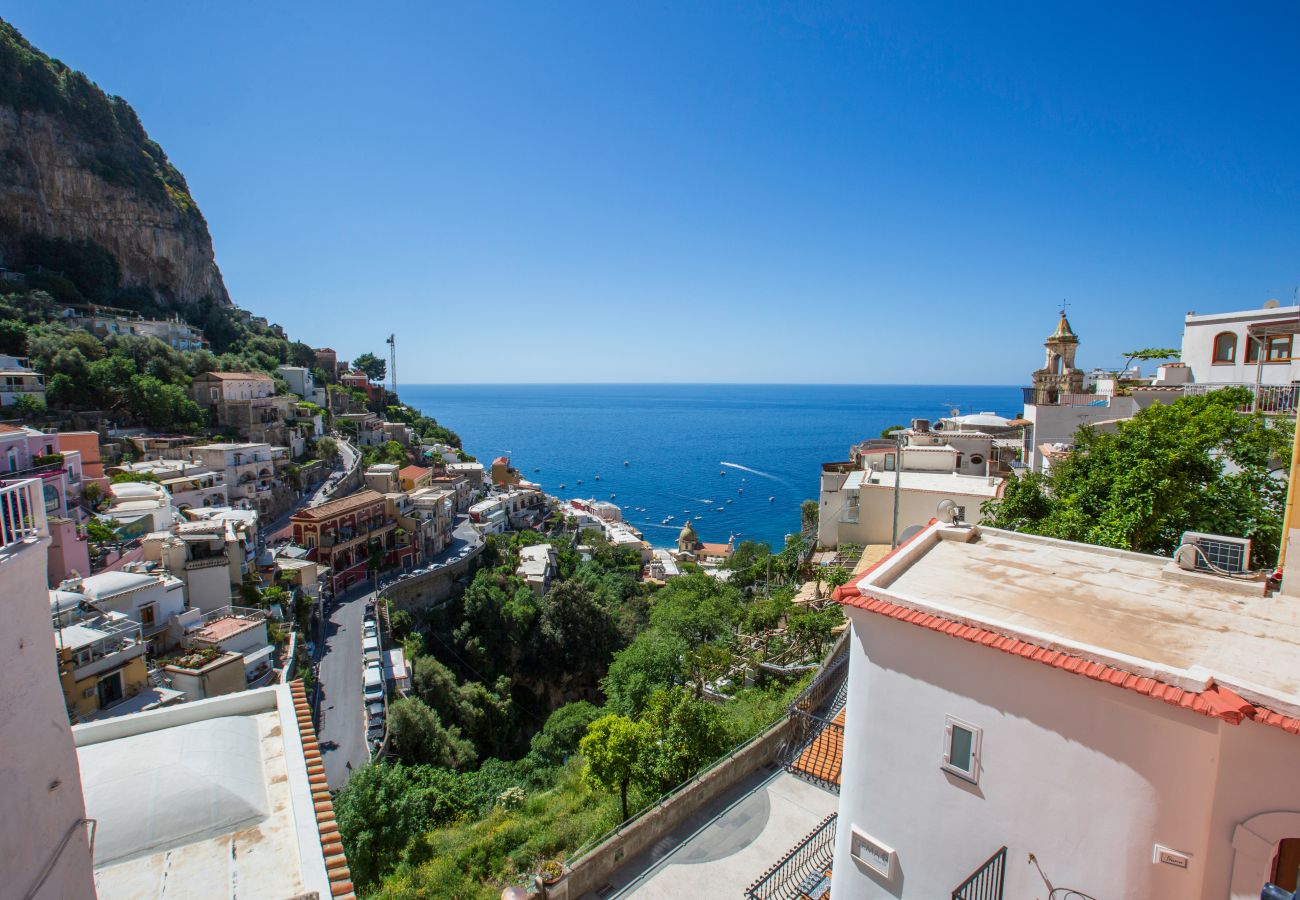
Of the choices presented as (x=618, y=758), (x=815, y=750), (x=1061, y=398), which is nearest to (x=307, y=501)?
(x=618, y=758)

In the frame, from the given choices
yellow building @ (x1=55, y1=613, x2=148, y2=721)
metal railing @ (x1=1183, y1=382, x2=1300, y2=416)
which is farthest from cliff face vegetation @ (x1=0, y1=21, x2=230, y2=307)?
metal railing @ (x1=1183, y1=382, x2=1300, y2=416)

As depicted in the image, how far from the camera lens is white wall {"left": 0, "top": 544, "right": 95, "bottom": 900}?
10.8 ft

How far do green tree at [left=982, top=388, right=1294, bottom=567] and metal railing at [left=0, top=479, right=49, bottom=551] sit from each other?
13.3 meters

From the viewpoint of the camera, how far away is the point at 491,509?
4916 centimetres

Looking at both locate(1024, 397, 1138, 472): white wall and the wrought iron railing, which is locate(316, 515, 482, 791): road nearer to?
the wrought iron railing

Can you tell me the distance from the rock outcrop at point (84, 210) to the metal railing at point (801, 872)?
7190 centimetres

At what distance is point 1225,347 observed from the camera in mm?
21766

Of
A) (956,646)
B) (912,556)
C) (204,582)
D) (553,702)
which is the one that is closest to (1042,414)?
(912,556)

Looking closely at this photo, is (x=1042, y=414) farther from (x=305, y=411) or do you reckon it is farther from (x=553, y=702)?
(x=305, y=411)

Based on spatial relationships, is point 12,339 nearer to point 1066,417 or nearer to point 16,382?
point 16,382

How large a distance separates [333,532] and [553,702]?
48.3 ft

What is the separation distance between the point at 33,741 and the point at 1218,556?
10451 millimetres

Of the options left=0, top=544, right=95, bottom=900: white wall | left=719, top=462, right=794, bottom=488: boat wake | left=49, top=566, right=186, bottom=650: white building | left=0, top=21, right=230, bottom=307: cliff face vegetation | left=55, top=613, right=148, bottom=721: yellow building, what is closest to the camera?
left=0, top=544, right=95, bottom=900: white wall

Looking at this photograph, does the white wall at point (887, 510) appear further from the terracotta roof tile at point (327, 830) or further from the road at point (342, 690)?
the terracotta roof tile at point (327, 830)
